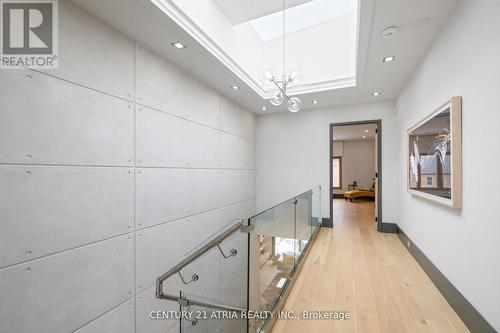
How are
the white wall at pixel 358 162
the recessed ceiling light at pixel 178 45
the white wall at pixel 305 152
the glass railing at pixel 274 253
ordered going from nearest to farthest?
the glass railing at pixel 274 253
the recessed ceiling light at pixel 178 45
the white wall at pixel 305 152
the white wall at pixel 358 162

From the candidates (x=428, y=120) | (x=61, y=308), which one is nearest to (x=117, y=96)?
(x=61, y=308)

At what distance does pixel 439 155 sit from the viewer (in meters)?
2.40

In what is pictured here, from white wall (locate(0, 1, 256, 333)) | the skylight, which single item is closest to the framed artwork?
white wall (locate(0, 1, 256, 333))

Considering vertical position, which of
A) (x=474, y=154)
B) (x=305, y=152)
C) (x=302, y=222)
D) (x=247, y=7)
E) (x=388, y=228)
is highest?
(x=247, y=7)

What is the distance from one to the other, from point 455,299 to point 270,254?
1.80 metres

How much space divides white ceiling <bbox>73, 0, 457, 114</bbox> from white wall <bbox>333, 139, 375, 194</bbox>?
318 inches

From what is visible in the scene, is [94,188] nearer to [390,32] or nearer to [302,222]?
[302,222]

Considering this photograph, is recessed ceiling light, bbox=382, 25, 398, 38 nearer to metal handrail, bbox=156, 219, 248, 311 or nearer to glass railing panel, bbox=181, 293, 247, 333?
metal handrail, bbox=156, 219, 248, 311

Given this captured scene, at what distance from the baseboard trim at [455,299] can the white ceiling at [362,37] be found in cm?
270

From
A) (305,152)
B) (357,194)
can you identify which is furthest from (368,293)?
(357,194)

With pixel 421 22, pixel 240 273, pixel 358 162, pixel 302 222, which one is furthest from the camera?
pixel 358 162

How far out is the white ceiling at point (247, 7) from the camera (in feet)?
10.5

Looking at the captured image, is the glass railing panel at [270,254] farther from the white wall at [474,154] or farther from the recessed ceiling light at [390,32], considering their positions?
the recessed ceiling light at [390,32]

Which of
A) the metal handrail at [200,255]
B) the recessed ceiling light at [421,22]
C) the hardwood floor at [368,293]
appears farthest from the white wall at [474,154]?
the metal handrail at [200,255]
